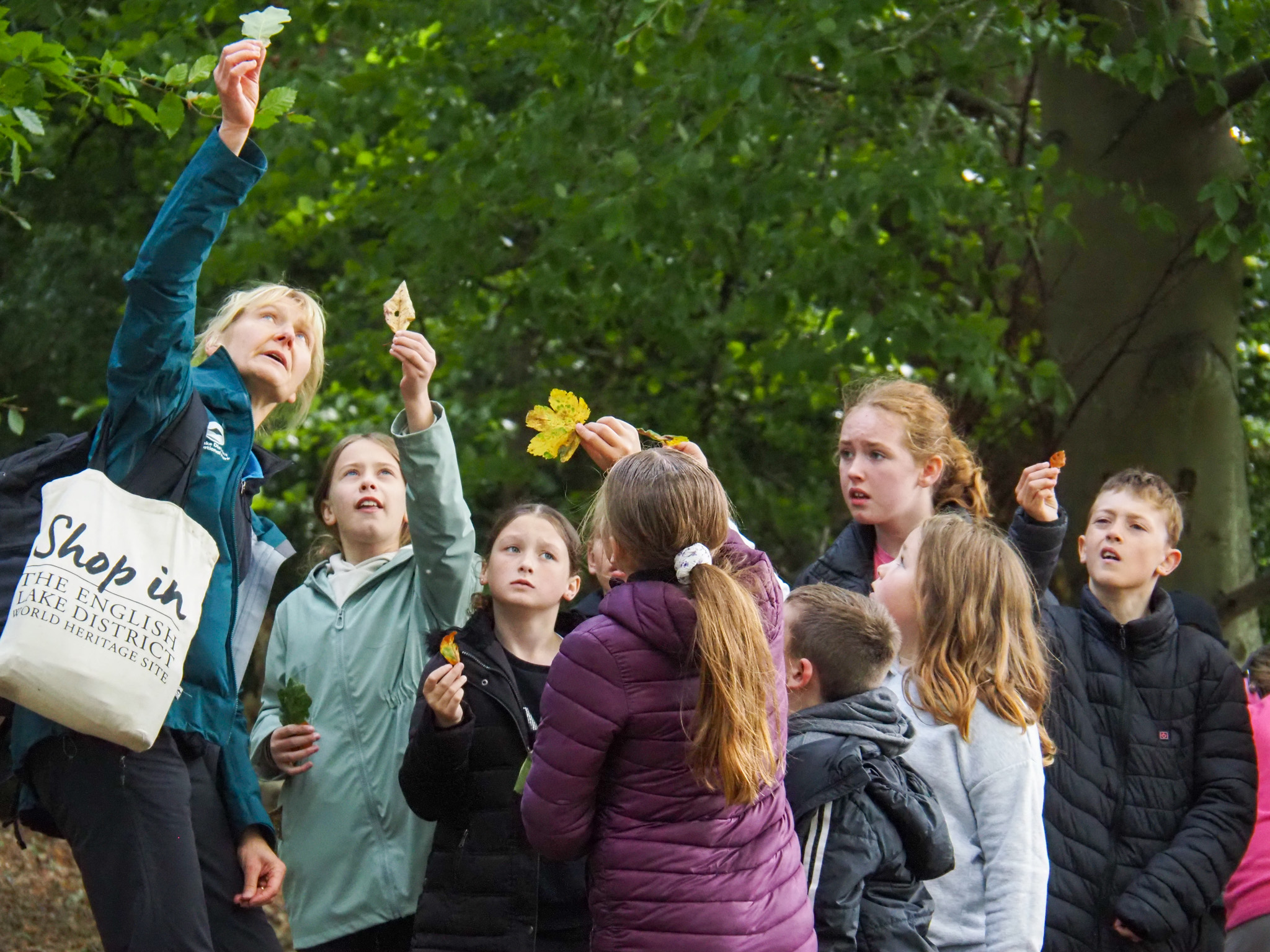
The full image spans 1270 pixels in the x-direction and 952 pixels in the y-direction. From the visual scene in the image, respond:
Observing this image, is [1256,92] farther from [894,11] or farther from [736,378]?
[736,378]

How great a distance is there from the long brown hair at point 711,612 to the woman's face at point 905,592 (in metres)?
0.70

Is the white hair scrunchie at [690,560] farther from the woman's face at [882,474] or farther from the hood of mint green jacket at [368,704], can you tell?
the woman's face at [882,474]

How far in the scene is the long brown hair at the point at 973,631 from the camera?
301cm

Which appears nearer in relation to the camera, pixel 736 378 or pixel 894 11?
pixel 894 11

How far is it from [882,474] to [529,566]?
3.24ft

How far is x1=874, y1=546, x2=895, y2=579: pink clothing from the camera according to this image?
3726 mm

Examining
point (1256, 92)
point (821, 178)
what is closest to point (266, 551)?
point (821, 178)

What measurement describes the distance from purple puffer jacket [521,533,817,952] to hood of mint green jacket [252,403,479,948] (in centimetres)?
82

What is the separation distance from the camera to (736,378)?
9.70 meters

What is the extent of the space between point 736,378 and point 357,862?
22.2 ft

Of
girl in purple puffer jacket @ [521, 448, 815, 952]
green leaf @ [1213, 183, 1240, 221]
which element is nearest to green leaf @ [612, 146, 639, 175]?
green leaf @ [1213, 183, 1240, 221]

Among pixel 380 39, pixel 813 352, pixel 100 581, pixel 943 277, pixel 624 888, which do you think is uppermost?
pixel 380 39

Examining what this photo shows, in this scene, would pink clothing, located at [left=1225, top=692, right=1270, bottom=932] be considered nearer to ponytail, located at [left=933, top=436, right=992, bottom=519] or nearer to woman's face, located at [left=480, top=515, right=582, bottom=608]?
ponytail, located at [left=933, top=436, right=992, bottom=519]

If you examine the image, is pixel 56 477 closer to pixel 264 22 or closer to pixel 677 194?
pixel 264 22
